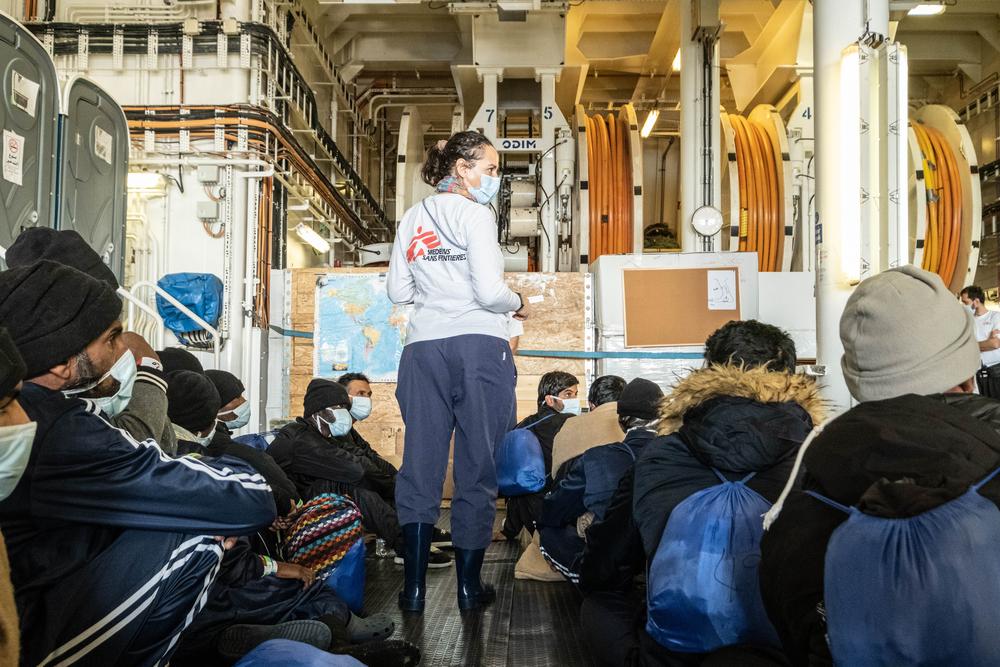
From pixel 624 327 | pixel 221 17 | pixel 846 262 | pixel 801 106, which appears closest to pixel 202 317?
pixel 221 17

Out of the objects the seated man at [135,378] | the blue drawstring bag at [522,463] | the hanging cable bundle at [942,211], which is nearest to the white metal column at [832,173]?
the blue drawstring bag at [522,463]

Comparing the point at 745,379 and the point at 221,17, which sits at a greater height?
the point at 221,17

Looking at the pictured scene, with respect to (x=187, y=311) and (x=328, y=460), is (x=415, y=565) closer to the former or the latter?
(x=328, y=460)

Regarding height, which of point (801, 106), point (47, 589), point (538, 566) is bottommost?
point (538, 566)

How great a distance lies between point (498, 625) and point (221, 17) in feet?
20.1

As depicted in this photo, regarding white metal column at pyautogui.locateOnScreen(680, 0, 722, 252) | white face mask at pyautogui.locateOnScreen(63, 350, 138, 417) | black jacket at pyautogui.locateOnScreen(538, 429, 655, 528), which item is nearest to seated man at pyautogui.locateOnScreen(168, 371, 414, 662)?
white face mask at pyautogui.locateOnScreen(63, 350, 138, 417)

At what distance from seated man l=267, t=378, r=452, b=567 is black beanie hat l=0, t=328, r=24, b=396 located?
2.50 meters

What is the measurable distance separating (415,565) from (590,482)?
69 cm

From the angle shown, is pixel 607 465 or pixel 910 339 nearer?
pixel 910 339

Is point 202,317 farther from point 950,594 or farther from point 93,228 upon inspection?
point 950,594

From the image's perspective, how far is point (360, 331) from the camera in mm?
6398

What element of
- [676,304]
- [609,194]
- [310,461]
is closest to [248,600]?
[310,461]

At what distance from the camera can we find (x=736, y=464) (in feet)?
5.57

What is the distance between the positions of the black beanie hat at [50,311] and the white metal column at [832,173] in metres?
3.49
